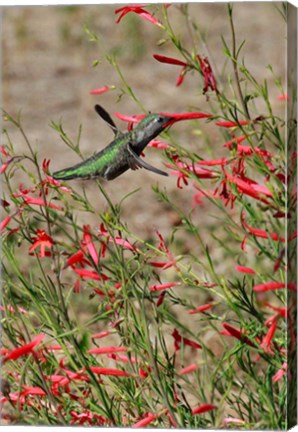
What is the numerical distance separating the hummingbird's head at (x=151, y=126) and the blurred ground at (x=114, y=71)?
0.84 metres

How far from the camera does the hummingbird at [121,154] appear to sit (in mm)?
2451

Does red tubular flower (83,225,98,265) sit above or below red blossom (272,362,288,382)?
above

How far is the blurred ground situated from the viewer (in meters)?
3.57

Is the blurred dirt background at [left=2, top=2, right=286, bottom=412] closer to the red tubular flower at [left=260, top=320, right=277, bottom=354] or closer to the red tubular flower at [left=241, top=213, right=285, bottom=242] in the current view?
the red tubular flower at [left=241, top=213, right=285, bottom=242]

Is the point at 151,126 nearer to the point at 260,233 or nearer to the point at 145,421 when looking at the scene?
the point at 260,233

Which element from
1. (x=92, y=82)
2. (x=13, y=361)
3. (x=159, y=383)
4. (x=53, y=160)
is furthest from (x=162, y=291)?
(x=92, y=82)

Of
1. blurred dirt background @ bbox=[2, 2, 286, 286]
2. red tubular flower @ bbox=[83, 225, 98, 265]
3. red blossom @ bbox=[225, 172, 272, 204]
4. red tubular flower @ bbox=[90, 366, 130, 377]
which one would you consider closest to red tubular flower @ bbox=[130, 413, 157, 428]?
red tubular flower @ bbox=[90, 366, 130, 377]

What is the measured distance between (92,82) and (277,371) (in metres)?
2.11

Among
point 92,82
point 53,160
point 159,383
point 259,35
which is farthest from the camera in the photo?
point 92,82

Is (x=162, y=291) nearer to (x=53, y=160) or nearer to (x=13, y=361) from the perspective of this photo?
(x=13, y=361)

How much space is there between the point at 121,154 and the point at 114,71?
1.32m

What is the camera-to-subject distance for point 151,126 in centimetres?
245

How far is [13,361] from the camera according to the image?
8.07 ft

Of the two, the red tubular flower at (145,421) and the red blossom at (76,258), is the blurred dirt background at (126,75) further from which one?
the red tubular flower at (145,421)
